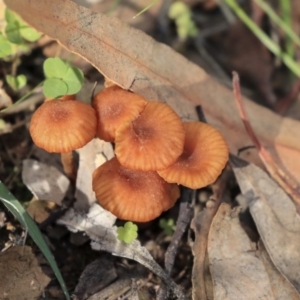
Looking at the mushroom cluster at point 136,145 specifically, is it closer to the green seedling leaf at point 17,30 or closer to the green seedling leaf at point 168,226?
the green seedling leaf at point 168,226

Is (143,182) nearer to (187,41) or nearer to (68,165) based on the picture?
(68,165)

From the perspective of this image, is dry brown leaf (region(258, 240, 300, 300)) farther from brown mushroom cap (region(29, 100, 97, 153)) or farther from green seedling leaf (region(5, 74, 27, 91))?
green seedling leaf (region(5, 74, 27, 91))

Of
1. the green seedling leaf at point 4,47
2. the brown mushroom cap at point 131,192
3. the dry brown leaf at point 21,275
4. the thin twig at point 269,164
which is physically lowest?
the dry brown leaf at point 21,275

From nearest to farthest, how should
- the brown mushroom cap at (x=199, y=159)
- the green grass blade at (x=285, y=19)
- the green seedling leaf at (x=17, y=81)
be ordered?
the brown mushroom cap at (x=199, y=159) < the green seedling leaf at (x=17, y=81) < the green grass blade at (x=285, y=19)

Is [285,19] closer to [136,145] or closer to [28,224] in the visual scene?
[136,145]

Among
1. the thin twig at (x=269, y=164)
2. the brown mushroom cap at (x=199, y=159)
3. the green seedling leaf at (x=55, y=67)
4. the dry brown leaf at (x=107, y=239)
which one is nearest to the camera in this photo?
the brown mushroom cap at (x=199, y=159)

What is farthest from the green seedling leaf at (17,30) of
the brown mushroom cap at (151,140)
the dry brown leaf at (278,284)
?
the dry brown leaf at (278,284)

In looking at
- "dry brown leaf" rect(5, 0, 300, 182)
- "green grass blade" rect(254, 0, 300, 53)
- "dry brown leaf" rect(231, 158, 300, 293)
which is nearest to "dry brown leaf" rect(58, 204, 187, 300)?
"dry brown leaf" rect(231, 158, 300, 293)
